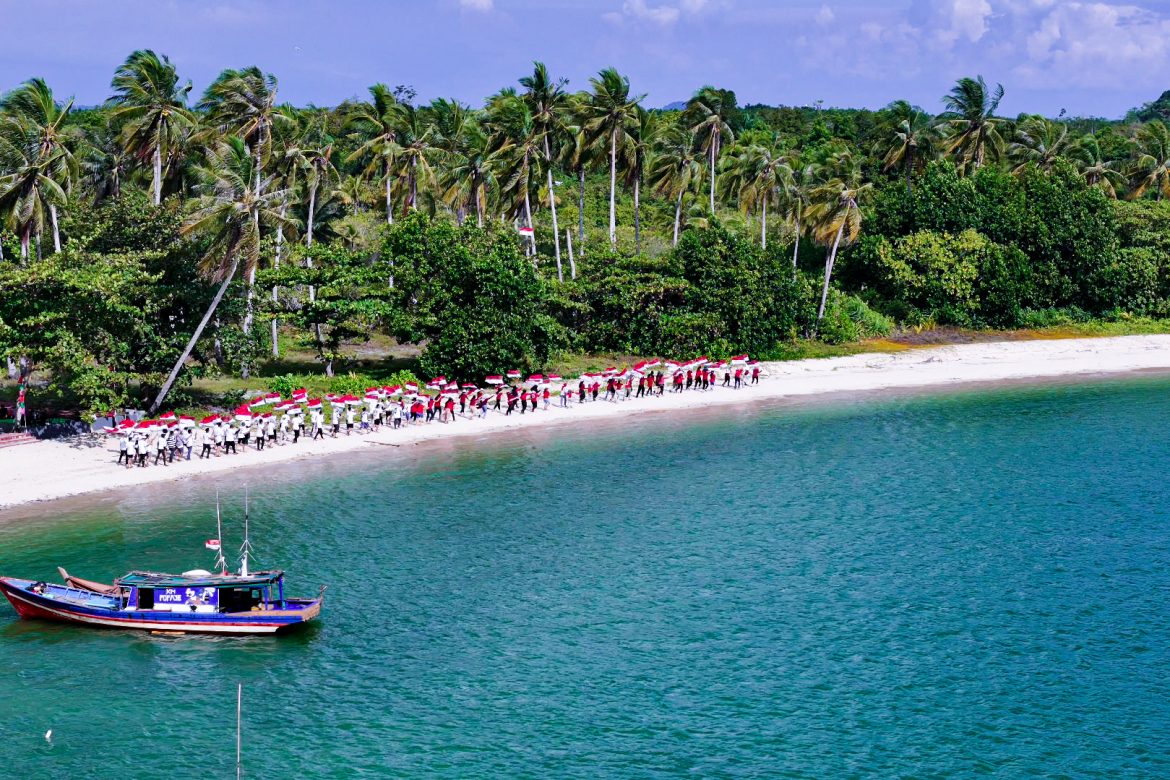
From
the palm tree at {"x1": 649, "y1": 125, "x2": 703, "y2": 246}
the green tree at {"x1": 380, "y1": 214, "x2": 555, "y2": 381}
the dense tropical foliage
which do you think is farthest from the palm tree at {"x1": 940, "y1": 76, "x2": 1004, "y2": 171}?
the green tree at {"x1": 380, "y1": 214, "x2": 555, "y2": 381}

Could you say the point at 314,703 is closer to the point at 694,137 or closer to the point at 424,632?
the point at 424,632

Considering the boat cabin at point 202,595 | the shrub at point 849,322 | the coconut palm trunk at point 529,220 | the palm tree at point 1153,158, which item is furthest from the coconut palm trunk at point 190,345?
the palm tree at point 1153,158

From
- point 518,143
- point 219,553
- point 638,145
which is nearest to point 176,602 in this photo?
Result: point 219,553

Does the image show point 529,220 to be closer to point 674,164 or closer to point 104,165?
point 674,164

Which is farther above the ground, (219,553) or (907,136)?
(907,136)

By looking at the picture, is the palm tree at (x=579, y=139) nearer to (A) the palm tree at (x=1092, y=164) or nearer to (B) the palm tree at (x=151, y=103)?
(B) the palm tree at (x=151, y=103)

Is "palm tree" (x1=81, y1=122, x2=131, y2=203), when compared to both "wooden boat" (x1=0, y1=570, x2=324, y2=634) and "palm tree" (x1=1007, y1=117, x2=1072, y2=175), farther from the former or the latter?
"palm tree" (x1=1007, y1=117, x2=1072, y2=175)
